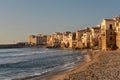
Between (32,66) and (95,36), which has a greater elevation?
→ (95,36)

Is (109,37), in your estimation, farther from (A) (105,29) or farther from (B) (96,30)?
(B) (96,30)

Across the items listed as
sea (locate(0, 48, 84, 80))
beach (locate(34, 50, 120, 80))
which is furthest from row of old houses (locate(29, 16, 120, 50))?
beach (locate(34, 50, 120, 80))

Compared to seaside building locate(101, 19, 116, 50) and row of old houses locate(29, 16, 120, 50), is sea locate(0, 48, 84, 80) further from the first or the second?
row of old houses locate(29, 16, 120, 50)

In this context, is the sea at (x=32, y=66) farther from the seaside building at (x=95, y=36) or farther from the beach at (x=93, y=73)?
the seaside building at (x=95, y=36)

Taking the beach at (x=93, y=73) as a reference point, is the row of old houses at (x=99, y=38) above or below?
above

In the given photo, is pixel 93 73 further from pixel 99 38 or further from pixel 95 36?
pixel 95 36

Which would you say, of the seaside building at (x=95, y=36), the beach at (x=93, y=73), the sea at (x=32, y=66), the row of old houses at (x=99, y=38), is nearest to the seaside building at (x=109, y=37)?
the row of old houses at (x=99, y=38)

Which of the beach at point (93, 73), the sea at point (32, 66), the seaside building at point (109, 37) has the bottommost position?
the sea at point (32, 66)

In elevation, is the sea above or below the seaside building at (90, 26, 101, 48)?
below

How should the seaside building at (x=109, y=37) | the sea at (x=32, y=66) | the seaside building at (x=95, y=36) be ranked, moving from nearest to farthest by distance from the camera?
the sea at (x=32, y=66), the seaside building at (x=109, y=37), the seaside building at (x=95, y=36)

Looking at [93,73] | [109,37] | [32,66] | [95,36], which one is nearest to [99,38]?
[95,36]

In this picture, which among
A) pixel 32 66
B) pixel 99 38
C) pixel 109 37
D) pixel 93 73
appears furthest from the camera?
pixel 99 38

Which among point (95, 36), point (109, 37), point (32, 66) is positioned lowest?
point (32, 66)

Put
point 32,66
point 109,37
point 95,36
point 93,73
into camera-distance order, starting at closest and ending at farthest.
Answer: point 93,73 → point 32,66 → point 109,37 → point 95,36
